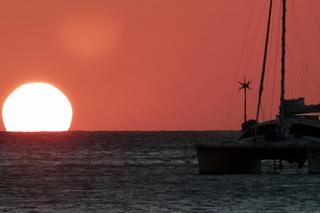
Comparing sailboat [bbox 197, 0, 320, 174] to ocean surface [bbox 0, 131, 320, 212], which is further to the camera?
sailboat [bbox 197, 0, 320, 174]

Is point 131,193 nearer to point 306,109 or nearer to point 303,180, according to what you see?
point 303,180

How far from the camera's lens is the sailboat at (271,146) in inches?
3570

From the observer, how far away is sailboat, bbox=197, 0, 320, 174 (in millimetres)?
90688

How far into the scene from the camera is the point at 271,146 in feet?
296

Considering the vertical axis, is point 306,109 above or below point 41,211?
above

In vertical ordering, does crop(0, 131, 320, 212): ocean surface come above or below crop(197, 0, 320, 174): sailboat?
below

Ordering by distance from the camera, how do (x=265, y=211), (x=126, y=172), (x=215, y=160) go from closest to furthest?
(x=265, y=211) → (x=215, y=160) → (x=126, y=172)

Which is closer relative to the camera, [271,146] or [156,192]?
[156,192]

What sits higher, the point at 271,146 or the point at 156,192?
the point at 271,146

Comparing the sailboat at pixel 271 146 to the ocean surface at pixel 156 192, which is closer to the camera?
the ocean surface at pixel 156 192

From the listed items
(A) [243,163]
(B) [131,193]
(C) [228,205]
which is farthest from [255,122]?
(C) [228,205]

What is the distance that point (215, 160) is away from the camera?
308 feet

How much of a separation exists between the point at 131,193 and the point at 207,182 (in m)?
11.6

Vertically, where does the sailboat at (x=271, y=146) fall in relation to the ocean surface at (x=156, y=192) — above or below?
above
